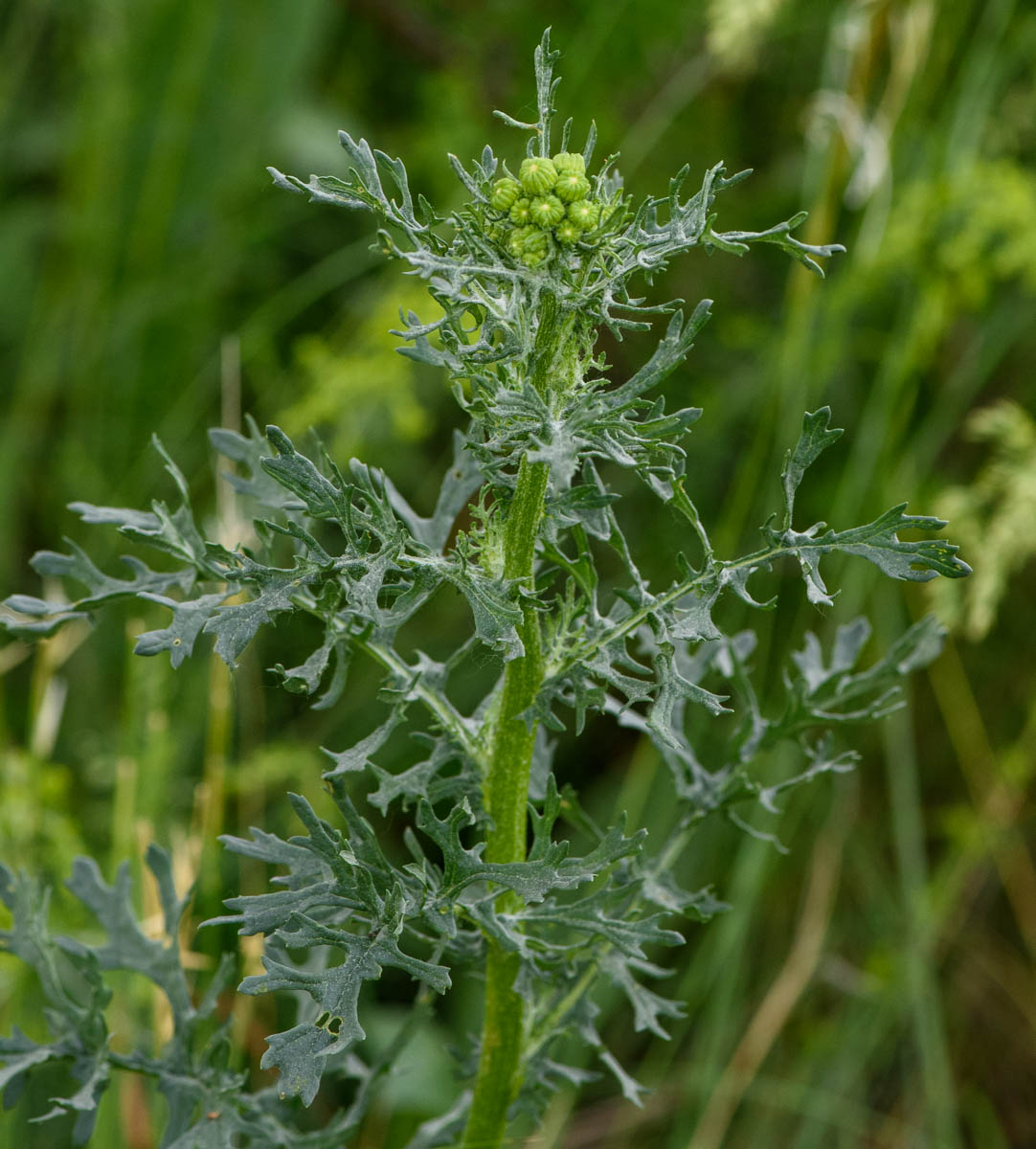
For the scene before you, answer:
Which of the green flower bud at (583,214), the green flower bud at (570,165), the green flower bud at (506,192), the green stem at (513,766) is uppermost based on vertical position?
the green flower bud at (570,165)

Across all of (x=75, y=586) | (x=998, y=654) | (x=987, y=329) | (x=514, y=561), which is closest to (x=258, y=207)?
(x=75, y=586)

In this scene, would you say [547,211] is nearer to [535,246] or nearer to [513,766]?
[535,246]

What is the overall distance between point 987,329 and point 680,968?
4.31 ft

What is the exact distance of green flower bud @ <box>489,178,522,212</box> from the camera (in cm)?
75

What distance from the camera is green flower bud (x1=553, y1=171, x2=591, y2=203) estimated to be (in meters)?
0.73

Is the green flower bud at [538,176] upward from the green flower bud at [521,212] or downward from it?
upward

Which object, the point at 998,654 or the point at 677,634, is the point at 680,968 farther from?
the point at 677,634

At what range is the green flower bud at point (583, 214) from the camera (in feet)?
2.40

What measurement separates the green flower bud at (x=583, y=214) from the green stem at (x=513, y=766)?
5 centimetres

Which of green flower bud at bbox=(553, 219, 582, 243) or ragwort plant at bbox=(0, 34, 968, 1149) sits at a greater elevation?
green flower bud at bbox=(553, 219, 582, 243)

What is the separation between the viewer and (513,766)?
0.86m

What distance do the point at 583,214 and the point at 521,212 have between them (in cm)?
4

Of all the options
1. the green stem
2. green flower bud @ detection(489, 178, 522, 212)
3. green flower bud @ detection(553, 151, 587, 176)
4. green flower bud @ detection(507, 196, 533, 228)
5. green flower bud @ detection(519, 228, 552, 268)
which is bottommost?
the green stem

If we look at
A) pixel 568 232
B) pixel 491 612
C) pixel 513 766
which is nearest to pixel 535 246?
pixel 568 232
